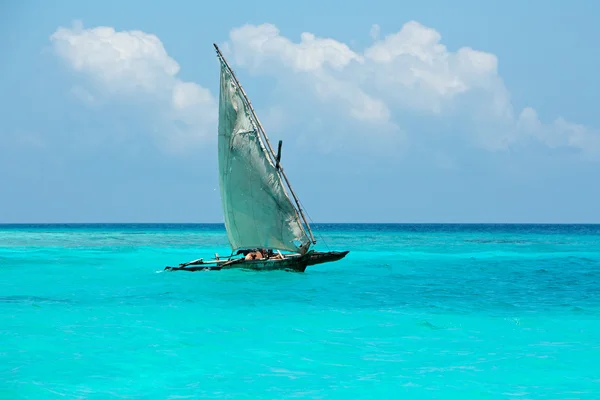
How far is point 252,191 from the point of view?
101 ft

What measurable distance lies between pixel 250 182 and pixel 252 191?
0.43 meters

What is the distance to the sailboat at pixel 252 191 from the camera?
98.8 feet

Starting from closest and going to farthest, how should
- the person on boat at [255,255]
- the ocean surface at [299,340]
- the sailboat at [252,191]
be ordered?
the ocean surface at [299,340] < the sailboat at [252,191] < the person on boat at [255,255]

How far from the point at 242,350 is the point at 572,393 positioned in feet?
24.4

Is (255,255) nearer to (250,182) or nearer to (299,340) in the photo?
(250,182)

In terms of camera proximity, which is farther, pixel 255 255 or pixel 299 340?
pixel 255 255

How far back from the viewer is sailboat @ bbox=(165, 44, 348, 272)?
98.8 feet

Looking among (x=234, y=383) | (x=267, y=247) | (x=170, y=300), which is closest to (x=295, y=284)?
(x=267, y=247)

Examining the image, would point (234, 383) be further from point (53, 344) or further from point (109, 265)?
point (109, 265)

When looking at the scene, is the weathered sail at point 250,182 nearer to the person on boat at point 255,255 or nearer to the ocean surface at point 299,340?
the person on boat at point 255,255

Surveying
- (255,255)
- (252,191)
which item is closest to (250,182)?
(252,191)

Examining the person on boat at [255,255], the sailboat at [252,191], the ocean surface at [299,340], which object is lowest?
the ocean surface at [299,340]

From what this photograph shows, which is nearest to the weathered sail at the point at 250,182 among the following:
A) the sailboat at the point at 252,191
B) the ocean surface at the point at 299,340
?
the sailboat at the point at 252,191

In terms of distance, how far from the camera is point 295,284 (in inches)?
1133
